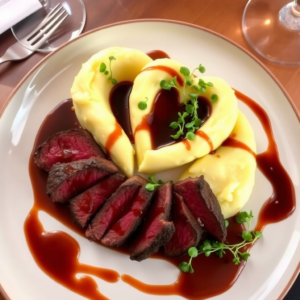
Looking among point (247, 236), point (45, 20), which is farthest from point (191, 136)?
point (45, 20)

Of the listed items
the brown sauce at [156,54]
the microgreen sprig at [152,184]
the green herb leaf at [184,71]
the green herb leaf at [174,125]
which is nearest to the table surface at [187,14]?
the brown sauce at [156,54]

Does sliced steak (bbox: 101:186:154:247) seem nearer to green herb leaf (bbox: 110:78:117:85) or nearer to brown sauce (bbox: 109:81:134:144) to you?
brown sauce (bbox: 109:81:134:144)

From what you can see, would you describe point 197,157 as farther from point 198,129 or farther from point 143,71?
point 143,71

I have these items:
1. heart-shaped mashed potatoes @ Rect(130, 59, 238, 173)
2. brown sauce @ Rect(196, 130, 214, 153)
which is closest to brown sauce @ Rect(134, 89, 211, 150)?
heart-shaped mashed potatoes @ Rect(130, 59, 238, 173)

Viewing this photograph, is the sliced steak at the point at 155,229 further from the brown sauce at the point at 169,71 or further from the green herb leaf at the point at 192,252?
the brown sauce at the point at 169,71

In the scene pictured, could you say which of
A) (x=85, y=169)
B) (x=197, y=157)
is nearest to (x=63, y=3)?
(x=85, y=169)
